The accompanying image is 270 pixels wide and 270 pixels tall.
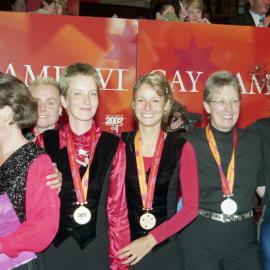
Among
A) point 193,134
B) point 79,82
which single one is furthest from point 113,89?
point 79,82

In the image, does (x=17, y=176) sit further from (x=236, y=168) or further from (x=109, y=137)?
(x=236, y=168)

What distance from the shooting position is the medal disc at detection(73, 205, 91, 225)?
268 cm

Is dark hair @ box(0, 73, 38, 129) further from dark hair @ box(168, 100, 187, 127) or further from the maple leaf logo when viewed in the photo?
the maple leaf logo

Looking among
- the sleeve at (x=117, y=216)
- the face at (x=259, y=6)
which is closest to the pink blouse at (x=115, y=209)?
the sleeve at (x=117, y=216)

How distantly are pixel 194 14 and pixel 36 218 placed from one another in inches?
163

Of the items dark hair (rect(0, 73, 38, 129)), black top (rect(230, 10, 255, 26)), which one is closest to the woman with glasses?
dark hair (rect(0, 73, 38, 129))

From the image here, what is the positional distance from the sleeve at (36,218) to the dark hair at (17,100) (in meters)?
0.20

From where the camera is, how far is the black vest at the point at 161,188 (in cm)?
285

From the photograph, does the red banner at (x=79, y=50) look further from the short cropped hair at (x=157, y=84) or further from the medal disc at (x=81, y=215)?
the medal disc at (x=81, y=215)

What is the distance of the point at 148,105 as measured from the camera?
2910mm

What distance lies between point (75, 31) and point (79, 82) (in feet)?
7.48

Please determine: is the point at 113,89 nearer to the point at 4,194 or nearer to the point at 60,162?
the point at 60,162

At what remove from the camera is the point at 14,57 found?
4.79 metres

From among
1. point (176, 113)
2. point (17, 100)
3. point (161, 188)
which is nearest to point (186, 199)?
point (161, 188)
